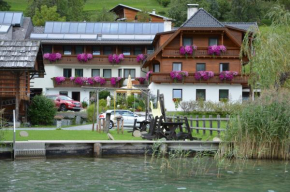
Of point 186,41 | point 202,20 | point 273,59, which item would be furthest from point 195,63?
point 273,59

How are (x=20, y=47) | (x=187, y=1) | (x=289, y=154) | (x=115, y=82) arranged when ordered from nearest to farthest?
1. (x=289, y=154)
2. (x=20, y=47)
3. (x=115, y=82)
4. (x=187, y=1)

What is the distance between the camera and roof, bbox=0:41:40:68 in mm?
36719

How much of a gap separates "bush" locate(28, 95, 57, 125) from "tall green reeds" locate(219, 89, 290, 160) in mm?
19460

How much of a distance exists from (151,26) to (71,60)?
10927 mm

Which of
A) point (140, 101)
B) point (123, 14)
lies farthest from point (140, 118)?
point (123, 14)

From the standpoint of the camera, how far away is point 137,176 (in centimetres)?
1964

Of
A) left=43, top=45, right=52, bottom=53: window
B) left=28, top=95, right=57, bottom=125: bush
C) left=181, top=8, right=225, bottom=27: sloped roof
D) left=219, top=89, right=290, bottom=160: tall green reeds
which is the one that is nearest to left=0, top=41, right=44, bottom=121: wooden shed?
left=28, top=95, right=57, bottom=125: bush

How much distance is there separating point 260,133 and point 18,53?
1972cm

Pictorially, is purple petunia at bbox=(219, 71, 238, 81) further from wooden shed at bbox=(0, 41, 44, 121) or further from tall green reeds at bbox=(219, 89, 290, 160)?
tall green reeds at bbox=(219, 89, 290, 160)

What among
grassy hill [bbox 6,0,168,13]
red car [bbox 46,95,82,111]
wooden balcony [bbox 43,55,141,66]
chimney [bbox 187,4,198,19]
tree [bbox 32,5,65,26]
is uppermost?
grassy hill [bbox 6,0,168,13]

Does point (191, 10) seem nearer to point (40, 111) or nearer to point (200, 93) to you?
point (200, 93)

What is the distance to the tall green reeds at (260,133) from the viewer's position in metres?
23.1

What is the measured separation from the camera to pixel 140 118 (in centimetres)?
3825

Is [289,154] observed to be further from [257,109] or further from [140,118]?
[140,118]
